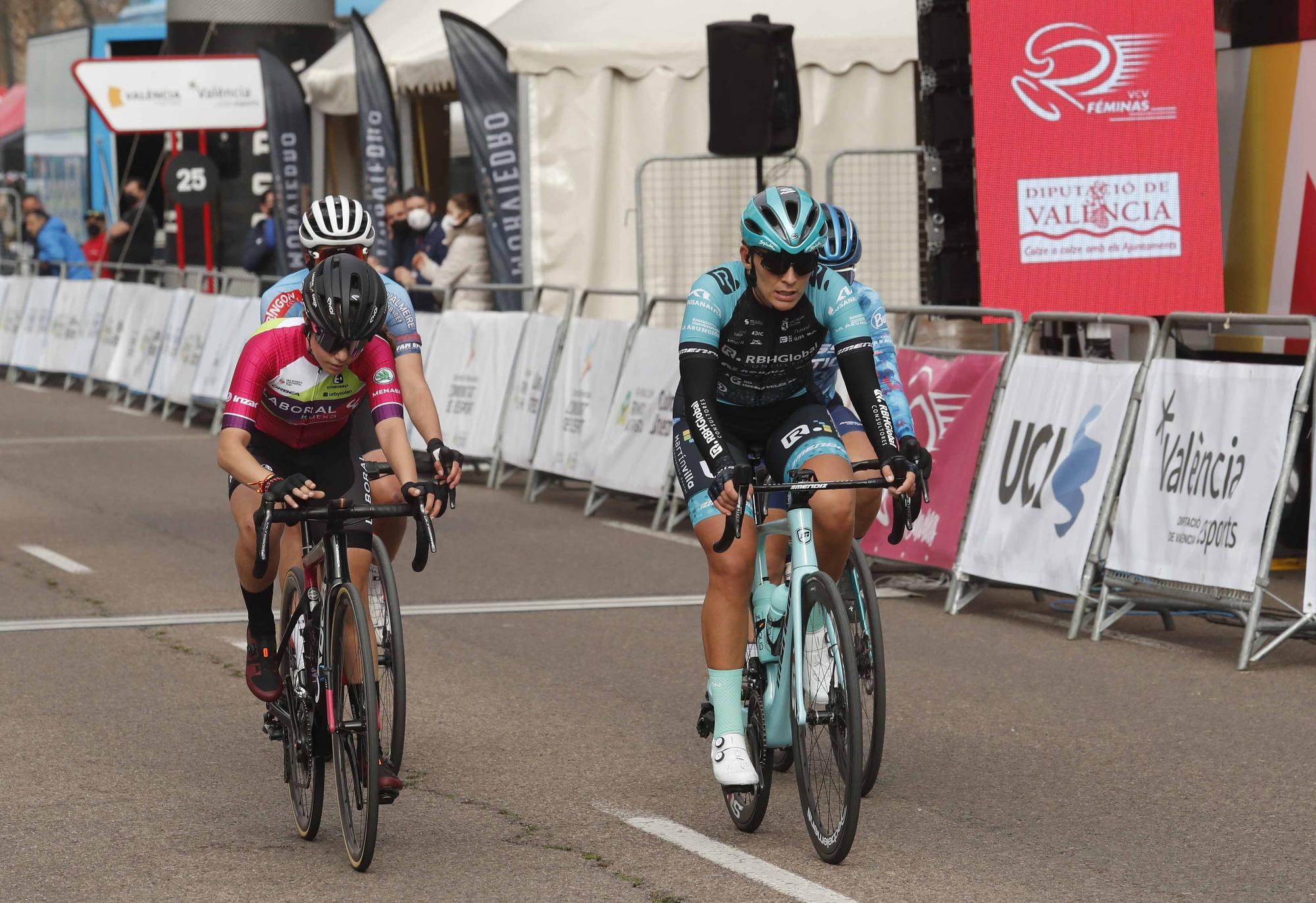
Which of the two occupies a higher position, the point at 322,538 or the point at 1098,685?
the point at 322,538

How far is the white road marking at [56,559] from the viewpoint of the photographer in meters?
12.1

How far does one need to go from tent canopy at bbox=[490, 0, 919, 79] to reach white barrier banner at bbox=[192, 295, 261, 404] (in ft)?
12.7

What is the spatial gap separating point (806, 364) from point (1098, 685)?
9.66ft

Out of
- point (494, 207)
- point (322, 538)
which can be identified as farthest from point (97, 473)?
point (322, 538)

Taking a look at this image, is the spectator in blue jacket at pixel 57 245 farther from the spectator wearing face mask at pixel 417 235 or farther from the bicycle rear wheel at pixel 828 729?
the bicycle rear wheel at pixel 828 729

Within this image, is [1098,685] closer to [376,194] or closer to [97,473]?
[97,473]

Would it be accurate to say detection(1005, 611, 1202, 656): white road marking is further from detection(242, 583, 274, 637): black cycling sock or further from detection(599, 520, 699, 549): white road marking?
detection(242, 583, 274, 637): black cycling sock

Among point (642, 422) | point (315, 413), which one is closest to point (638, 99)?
point (642, 422)

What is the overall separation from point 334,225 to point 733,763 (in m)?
2.36

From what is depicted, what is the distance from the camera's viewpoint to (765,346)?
6340 millimetres

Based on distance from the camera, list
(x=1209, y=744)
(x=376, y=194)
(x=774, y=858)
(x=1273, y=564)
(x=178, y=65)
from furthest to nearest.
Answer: (x=178, y=65)
(x=376, y=194)
(x=1273, y=564)
(x=1209, y=744)
(x=774, y=858)

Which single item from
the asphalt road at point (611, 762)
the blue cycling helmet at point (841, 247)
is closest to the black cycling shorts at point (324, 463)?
the asphalt road at point (611, 762)

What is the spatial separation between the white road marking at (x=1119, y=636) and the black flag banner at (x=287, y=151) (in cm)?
1526

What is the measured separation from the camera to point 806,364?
21.1 ft
